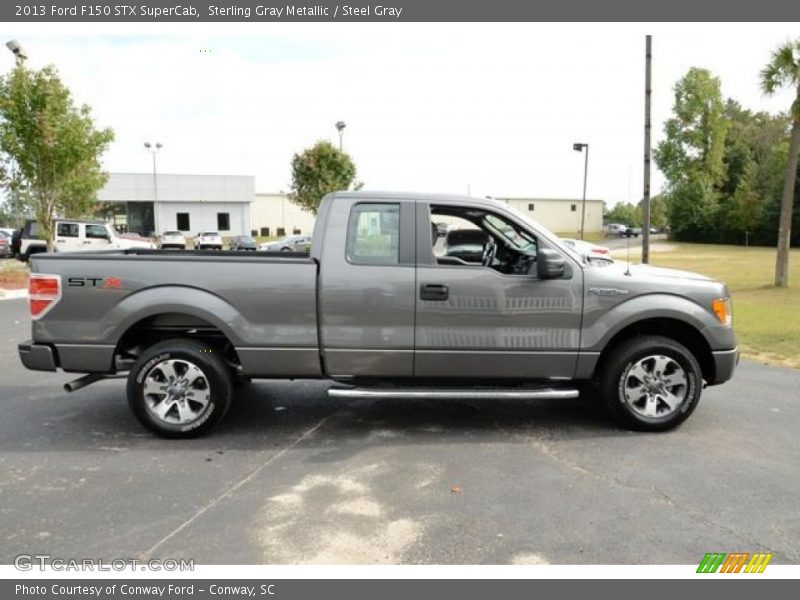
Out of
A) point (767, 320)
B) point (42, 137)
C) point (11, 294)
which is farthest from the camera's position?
point (42, 137)

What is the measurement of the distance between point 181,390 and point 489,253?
117 inches

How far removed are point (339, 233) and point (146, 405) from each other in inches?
80.9

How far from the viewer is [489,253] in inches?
223

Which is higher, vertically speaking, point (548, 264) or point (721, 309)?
point (548, 264)

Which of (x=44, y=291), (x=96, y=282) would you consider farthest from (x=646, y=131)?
(x=44, y=291)

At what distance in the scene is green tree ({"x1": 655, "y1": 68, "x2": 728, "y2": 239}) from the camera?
195 feet

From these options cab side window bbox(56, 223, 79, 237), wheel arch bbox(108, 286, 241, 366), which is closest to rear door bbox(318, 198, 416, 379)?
wheel arch bbox(108, 286, 241, 366)

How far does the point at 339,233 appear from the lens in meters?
4.85

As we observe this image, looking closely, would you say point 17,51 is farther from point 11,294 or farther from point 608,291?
point 608,291

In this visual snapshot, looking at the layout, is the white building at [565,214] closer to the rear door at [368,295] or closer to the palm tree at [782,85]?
the palm tree at [782,85]

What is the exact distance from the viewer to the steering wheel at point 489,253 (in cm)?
559

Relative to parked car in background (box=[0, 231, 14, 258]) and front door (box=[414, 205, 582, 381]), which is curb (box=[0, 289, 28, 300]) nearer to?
front door (box=[414, 205, 582, 381])

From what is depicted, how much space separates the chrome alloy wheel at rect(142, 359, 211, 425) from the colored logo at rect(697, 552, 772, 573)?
3.58 meters

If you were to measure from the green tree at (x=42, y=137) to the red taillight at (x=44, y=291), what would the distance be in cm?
1558
